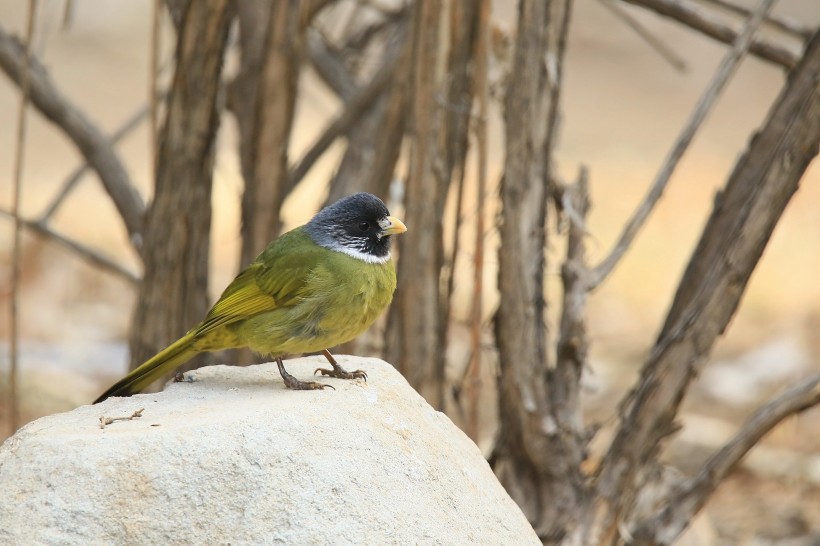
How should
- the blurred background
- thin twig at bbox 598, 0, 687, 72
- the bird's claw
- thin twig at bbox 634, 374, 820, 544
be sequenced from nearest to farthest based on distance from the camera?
the bird's claw, thin twig at bbox 634, 374, 820, 544, thin twig at bbox 598, 0, 687, 72, the blurred background

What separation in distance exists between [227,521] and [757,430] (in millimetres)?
2540

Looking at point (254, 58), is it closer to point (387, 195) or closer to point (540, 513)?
point (387, 195)

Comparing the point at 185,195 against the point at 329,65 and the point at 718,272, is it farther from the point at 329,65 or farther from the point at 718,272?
the point at 718,272

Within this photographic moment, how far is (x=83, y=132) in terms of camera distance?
5.87 m

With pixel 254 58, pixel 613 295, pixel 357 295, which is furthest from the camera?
pixel 613 295

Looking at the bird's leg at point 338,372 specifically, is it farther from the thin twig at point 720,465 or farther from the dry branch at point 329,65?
the dry branch at point 329,65

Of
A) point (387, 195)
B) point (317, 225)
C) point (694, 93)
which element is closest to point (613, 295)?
point (694, 93)

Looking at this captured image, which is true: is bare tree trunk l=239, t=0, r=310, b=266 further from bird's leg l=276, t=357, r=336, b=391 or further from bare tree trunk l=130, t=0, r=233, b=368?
bird's leg l=276, t=357, r=336, b=391

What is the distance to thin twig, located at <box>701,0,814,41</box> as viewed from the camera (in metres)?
4.98

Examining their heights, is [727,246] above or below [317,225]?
above

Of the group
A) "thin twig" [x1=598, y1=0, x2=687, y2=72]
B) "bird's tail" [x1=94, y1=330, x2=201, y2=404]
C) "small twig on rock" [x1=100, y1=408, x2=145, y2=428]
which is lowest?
"small twig on rock" [x1=100, y1=408, x2=145, y2=428]

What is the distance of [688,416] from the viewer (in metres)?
8.27

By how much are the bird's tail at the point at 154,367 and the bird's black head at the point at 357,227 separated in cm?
60

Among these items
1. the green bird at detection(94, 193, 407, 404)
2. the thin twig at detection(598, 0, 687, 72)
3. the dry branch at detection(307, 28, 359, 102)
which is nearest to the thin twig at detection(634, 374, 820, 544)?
the green bird at detection(94, 193, 407, 404)
